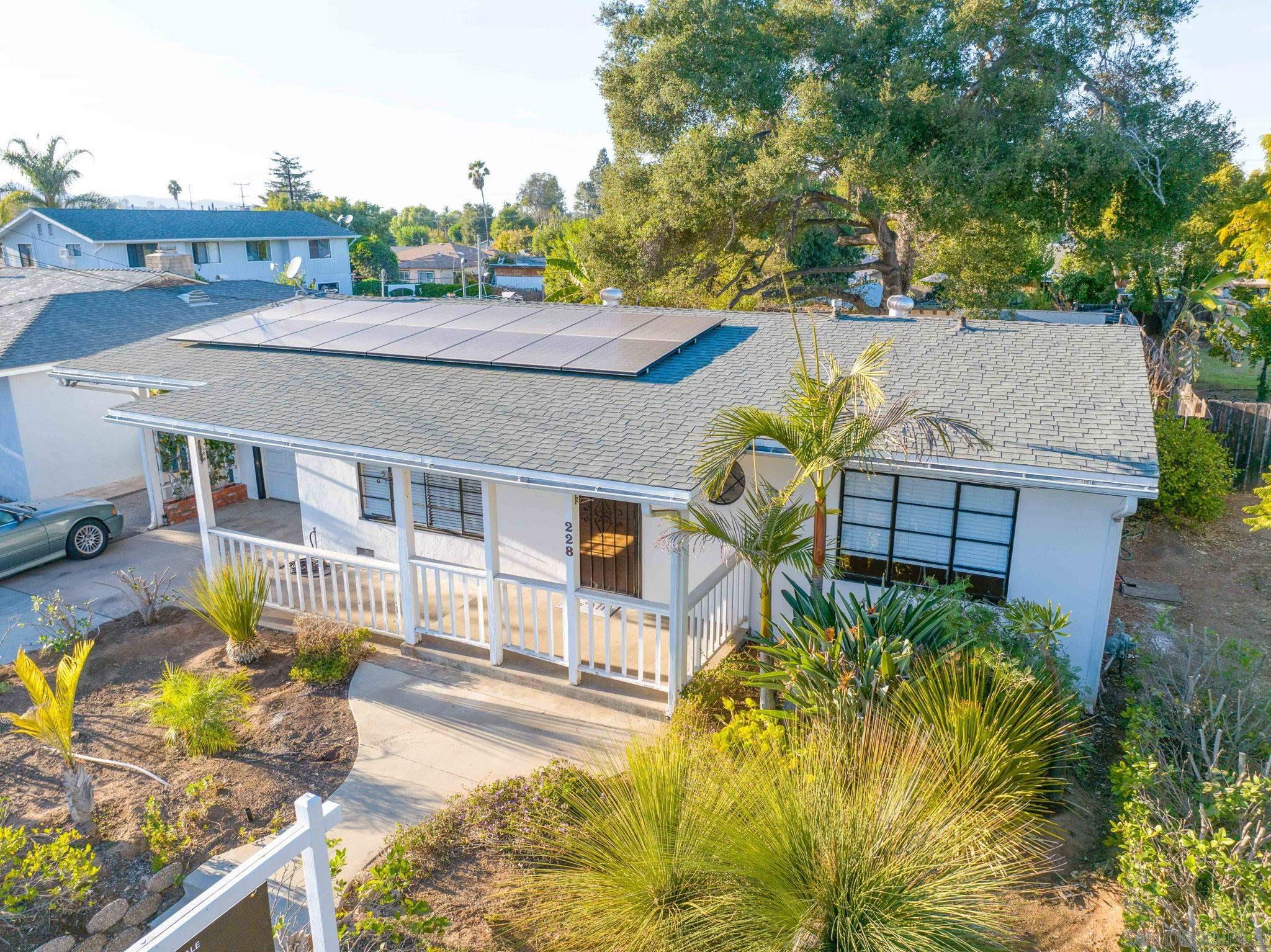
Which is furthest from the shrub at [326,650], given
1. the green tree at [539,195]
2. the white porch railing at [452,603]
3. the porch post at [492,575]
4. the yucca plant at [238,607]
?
the green tree at [539,195]

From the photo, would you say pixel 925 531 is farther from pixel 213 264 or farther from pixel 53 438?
pixel 213 264

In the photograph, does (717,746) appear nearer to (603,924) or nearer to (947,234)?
(603,924)

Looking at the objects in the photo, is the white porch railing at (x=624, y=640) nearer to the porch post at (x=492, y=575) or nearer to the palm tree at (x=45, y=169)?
the porch post at (x=492, y=575)

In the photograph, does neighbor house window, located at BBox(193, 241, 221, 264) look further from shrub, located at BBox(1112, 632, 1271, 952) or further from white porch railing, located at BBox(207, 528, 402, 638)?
shrub, located at BBox(1112, 632, 1271, 952)

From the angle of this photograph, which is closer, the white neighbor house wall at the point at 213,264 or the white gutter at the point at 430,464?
the white gutter at the point at 430,464

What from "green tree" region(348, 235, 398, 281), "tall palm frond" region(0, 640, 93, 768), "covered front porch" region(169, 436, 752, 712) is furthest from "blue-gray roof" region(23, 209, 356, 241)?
"tall palm frond" region(0, 640, 93, 768)

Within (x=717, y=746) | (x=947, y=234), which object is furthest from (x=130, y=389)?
(x=947, y=234)

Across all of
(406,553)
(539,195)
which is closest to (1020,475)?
(406,553)
